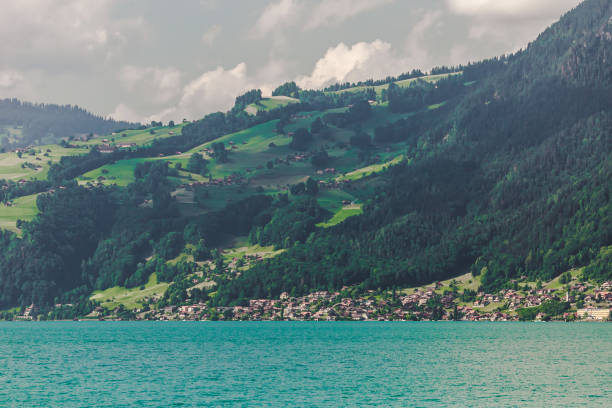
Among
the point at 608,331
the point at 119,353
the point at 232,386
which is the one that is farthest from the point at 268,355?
the point at 608,331

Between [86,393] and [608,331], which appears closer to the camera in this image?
[86,393]

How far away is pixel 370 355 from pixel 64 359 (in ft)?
178

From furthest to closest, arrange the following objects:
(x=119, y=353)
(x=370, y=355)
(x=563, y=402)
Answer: (x=119, y=353), (x=370, y=355), (x=563, y=402)

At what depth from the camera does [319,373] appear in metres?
114

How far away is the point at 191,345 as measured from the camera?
17175cm

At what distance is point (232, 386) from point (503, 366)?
138 ft

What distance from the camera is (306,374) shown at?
113000 mm

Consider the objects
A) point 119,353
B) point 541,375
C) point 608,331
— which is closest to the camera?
point 541,375

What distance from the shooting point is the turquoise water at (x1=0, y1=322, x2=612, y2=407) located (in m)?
90.7

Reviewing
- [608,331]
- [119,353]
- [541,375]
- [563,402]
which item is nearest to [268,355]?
[119,353]

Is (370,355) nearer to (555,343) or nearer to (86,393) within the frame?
(555,343)

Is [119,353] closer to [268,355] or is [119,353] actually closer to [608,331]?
[268,355]

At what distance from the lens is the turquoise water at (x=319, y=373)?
3570 inches

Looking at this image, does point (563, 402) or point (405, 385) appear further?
point (405, 385)
